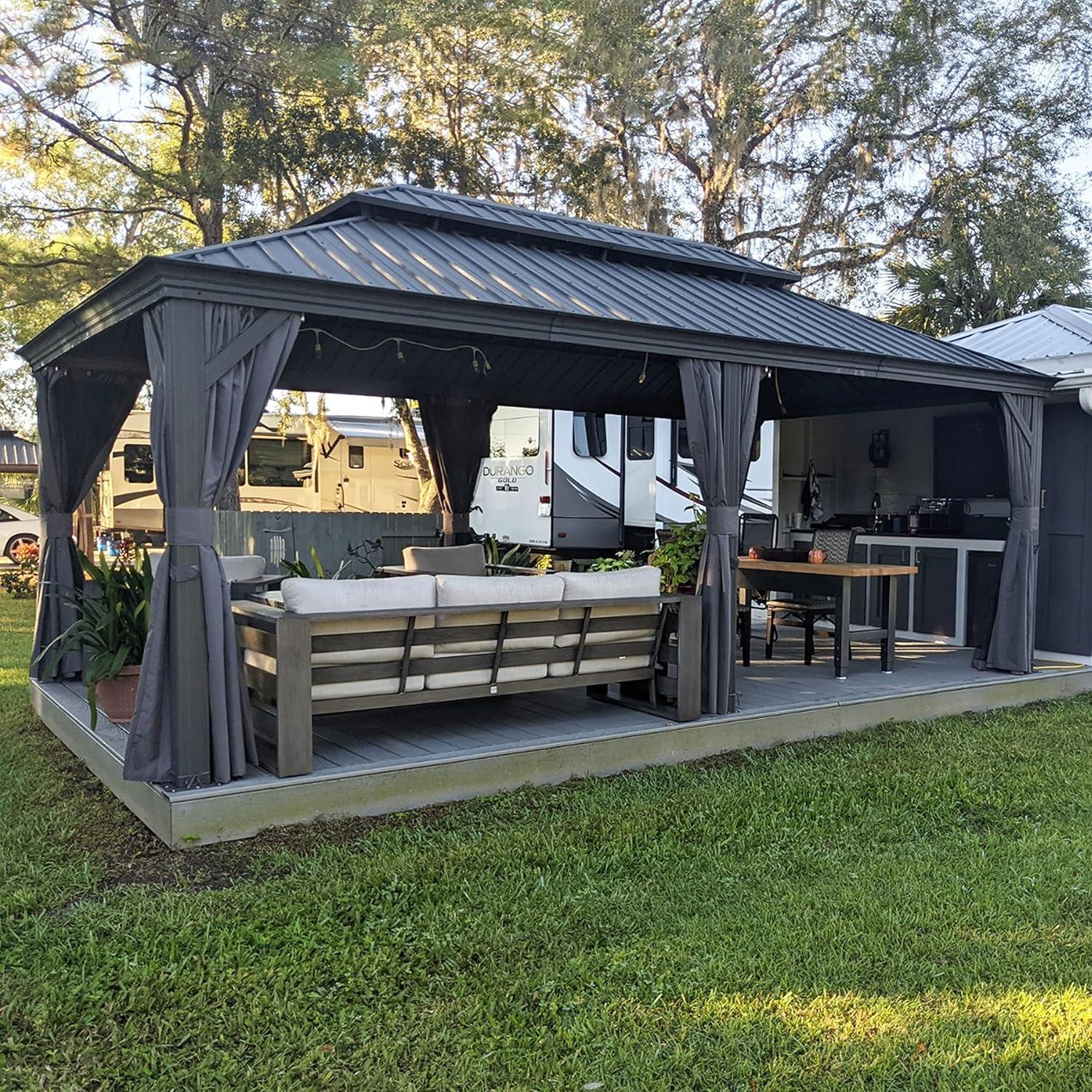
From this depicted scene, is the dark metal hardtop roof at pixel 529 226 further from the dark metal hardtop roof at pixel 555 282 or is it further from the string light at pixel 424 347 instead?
the string light at pixel 424 347

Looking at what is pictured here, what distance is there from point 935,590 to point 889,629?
1.96 meters

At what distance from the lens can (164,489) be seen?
4.28m

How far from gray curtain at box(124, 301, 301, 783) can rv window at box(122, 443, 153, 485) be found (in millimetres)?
12629

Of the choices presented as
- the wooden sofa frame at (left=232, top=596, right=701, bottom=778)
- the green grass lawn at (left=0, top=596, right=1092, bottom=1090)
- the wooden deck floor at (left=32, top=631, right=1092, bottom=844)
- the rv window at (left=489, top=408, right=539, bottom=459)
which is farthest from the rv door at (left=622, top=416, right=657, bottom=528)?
the green grass lawn at (left=0, top=596, right=1092, bottom=1090)

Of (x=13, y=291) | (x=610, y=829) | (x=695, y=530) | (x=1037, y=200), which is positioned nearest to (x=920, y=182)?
(x=1037, y=200)

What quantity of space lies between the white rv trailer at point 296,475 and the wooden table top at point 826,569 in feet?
32.4

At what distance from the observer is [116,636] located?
5.32 metres

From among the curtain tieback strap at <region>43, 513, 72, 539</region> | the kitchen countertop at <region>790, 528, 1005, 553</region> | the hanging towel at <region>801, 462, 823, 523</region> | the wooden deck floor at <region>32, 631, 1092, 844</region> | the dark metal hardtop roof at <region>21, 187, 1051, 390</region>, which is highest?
the dark metal hardtop roof at <region>21, 187, 1051, 390</region>

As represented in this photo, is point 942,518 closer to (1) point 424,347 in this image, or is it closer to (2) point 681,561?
(2) point 681,561

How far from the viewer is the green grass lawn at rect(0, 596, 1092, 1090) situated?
2602mm

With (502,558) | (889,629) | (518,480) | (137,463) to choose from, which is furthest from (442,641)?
(137,463)

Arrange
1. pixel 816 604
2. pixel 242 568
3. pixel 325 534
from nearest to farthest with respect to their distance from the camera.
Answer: pixel 242 568, pixel 816 604, pixel 325 534

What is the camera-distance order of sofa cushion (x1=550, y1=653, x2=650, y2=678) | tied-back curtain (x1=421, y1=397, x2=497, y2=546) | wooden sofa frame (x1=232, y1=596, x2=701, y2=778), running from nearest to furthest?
wooden sofa frame (x1=232, y1=596, x2=701, y2=778)
sofa cushion (x1=550, y1=653, x2=650, y2=678)
tied-back curtain (x1=421, y1=397, x2=497, y2=546)

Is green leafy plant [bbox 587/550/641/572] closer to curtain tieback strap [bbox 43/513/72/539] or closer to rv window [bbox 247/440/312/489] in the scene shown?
curtain tieback strap [bbox 43/513/72/539]
